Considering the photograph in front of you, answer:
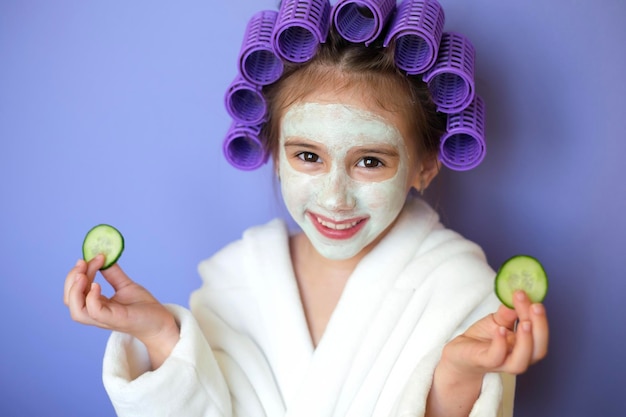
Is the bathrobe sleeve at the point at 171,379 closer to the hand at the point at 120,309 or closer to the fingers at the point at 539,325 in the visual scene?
the hand at the point at 120,309

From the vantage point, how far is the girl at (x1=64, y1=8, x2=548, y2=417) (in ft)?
4.85

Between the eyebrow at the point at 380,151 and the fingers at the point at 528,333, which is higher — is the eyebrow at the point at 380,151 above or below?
above

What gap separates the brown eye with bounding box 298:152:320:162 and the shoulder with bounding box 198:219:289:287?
0.92 feet

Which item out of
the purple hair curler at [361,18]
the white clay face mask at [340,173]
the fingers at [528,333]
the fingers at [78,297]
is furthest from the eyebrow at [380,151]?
the fingers at [78,297]

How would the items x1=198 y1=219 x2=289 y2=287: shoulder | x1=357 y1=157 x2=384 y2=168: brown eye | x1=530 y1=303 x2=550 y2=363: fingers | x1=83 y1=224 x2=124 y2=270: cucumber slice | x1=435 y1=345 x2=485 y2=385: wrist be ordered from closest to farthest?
x1=530 y1=303 x2=550 y2=363: fingers → x1=435 y1=345 x2=485 y2=385: wrist → x1=83 y1=224 x2=124 y2=270: cucumber slice → x1=357 y1=157 x2=384 y2=168: brown eye → x1=198 y1=219 x2=289 y2=287: shoulder

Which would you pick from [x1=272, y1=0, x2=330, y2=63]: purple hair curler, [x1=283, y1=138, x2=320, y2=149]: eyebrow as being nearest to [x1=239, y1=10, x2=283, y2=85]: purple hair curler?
[x1=272, y1=0, x2=330, y2=63]: purple hair curler

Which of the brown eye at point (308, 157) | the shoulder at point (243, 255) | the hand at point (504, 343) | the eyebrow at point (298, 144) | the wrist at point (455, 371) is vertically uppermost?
the eyebrow at point (298, 144)

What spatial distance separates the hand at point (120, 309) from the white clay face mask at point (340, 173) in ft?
1.18

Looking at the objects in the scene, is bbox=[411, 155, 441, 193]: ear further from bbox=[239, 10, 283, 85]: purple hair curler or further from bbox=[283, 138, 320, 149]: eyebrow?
bbox=[239, 10, 283, 85]: purple hair curler

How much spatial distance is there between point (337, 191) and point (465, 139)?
0.32m

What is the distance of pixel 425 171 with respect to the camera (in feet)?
5.61

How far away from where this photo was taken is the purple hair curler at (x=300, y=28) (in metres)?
1.46

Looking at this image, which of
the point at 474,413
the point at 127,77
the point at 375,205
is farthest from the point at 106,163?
the point at 474,413

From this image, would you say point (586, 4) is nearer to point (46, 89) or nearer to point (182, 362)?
point (182, 362)
